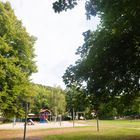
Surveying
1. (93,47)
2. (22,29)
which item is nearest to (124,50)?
(93,47)

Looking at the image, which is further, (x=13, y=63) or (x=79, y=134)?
(x=13, y=63)

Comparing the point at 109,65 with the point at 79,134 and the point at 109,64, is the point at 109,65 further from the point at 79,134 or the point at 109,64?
the point at 79,134

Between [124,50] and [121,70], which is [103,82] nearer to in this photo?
[121,70]

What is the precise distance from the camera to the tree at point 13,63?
40688mm

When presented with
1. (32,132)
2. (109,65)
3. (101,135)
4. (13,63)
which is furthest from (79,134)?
(13,63)

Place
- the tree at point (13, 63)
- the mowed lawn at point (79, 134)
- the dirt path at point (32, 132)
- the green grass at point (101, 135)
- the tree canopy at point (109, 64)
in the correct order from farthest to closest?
1. the tree at point (13, 63)
2. the dirt path at point (32, 132)
3. the mowed lawn at point (79, 134)
4. the green grass at point (101, 135)
5. the tree canopy at point (109, 64)

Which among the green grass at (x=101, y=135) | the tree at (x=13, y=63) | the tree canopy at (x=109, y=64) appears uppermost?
the tree at (x=13, y=63)

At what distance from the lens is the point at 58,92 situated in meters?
119

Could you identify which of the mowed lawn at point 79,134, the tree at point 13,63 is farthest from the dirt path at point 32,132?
the tree at point 13,63

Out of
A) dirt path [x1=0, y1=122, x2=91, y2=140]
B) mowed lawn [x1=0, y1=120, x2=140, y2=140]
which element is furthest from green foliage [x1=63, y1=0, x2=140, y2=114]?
dirt path [x1=0, y1=122, x2=91, y2=140]

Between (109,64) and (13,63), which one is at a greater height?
(13,63)

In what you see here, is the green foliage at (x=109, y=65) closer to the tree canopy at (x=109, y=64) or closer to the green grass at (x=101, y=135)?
the tree canopy at (x=109, y=64)

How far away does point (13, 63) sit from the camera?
42.9 meters

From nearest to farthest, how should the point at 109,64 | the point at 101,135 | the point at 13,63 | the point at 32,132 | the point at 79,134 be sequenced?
1. the point at 109,64
2. the point at 101,135
3. the point at 79,134
4. the point at 32,132
5. the point at 13,63
